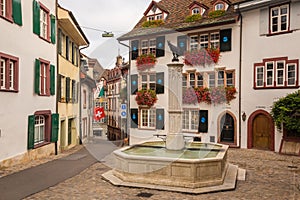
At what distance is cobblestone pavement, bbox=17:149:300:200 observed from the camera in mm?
8008

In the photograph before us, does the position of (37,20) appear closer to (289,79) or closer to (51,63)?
(51,63)

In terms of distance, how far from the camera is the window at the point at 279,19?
16.8 m

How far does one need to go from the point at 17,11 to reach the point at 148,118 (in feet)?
42.5

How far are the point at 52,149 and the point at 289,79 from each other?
42.6 feet

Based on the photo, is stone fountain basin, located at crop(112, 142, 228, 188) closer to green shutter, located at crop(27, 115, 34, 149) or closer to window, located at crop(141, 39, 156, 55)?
green shutter, located at crop(27, 115, 34, 149)

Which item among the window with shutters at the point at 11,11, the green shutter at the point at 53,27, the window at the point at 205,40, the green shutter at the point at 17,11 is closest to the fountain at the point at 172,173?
the window with shutters at the point at 11,11

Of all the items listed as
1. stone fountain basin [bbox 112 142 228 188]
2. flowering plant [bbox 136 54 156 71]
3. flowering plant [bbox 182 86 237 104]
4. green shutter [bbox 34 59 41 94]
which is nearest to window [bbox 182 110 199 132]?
flowering plant [bbox 182 86 237 104]

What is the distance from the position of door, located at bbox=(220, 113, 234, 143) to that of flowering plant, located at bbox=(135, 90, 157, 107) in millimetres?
5298

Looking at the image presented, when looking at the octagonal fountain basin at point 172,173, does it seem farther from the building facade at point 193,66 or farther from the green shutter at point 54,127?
the building facade at point 193,66

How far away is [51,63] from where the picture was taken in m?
16.6

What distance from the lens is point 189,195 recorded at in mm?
8172

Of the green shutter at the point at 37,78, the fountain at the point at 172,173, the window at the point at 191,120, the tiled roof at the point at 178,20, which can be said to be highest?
the tiled roof at the point at 178,20

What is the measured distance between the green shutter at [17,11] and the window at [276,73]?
12447 millimetres

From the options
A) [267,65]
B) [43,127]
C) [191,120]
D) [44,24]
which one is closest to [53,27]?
[44,24]
